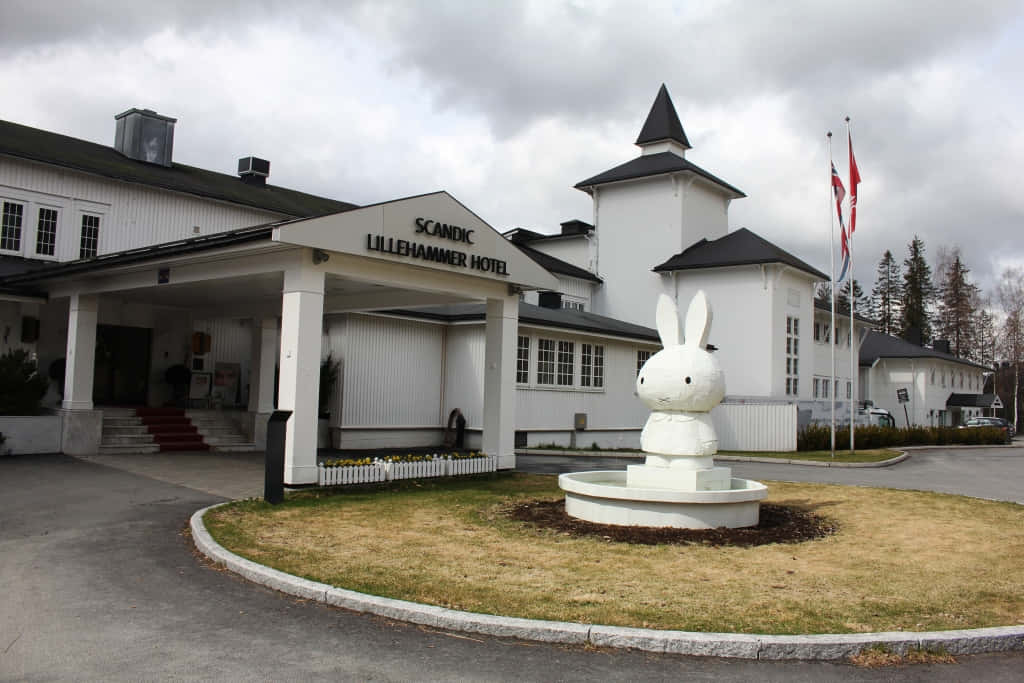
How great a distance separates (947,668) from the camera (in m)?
5.73

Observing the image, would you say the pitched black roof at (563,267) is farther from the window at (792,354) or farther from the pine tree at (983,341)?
the pine tree at (983,341)

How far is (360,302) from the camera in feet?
62.1

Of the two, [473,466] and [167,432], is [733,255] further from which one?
[167,432]

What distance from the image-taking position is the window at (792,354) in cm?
3406

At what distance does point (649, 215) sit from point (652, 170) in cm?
203

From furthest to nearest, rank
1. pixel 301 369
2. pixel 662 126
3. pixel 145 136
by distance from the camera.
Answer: pixel 662 126, pixel 145 136, pixel 301 369

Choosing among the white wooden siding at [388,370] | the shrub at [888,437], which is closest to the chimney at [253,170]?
the white wooden siding at [388,370]

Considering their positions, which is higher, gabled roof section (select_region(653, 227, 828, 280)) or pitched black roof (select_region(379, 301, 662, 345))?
gabled roof section (select_region(653, 227, 828, 280))

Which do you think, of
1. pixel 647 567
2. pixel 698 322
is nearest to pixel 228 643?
pixel 647 567

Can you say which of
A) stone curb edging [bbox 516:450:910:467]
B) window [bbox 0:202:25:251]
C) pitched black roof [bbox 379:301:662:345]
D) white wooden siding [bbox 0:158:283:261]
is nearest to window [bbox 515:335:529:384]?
pitched black roof [bbox 379:301:662:345]

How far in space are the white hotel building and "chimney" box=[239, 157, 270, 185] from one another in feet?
0.26

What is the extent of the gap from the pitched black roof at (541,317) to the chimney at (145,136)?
1105cm

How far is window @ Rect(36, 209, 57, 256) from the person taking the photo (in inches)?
865

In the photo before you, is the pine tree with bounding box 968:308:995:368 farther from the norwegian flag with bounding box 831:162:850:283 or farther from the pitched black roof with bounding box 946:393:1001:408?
the norwegian flag with bounding box 831:162:850:283
